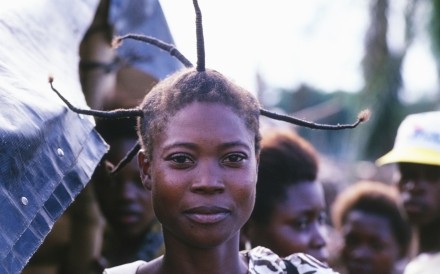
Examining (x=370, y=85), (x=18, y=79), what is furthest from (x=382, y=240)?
(x=370, y=85)

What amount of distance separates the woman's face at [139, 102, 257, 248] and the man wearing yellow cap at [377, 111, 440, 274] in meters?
2.11

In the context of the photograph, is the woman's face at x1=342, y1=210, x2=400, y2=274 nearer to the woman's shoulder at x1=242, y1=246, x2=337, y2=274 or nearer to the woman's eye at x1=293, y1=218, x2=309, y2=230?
the woman's eye at x1=293, y1=218, x2=309, y2=230

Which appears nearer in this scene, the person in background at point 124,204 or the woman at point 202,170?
the woman at point 202,170

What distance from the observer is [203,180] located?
274 centimetres

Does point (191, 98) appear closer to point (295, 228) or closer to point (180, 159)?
point (180, 159)

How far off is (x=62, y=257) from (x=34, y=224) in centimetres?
276

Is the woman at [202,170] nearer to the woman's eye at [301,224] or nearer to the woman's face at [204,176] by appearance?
the woman's face at [204,176]

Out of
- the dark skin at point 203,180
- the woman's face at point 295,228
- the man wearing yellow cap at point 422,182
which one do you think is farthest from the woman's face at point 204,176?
the man wearing yellow cap at point 422,182

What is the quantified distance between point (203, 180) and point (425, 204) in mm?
2418

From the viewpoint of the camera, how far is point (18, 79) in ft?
8.99

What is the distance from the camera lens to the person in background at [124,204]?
192 inches

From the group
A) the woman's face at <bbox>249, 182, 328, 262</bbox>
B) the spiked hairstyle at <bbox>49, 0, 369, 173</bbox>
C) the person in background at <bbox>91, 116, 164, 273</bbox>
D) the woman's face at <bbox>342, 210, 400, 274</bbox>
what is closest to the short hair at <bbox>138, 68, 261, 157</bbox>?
the spiked hairstyle at <bbox>49, 0, 369, 173</bbox>

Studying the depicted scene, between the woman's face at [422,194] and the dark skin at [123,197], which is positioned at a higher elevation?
the woman's face at [422,194]

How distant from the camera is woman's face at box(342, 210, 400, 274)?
18.1 ft
